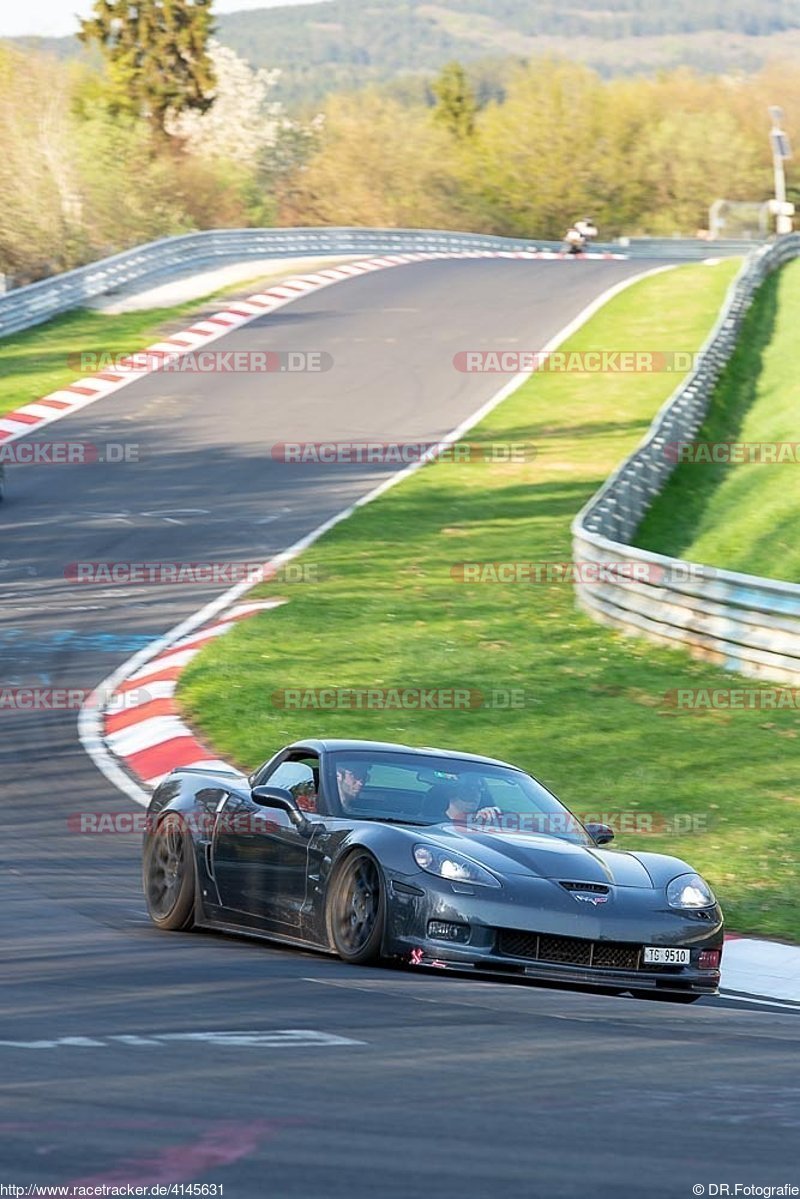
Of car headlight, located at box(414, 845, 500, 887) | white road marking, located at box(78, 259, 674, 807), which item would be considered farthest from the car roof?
white road marking, located at box(78, 259, 674, 807)

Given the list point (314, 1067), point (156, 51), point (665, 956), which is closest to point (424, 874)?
point (665, 956)

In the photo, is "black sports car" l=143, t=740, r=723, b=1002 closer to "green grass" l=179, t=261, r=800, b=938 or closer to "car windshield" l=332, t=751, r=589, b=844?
"car windshield" l=332, t=751, r=589, b=844

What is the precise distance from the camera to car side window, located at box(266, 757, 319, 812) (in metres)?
9.79

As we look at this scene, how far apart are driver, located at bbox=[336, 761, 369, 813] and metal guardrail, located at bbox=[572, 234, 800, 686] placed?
6.89 meters

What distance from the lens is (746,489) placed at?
26.5 meters

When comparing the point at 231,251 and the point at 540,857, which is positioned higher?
the point at 231,251

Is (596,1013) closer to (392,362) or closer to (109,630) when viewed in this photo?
(109,630)

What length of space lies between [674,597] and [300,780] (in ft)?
28.0

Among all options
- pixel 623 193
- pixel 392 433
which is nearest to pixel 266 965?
pixel 392 433

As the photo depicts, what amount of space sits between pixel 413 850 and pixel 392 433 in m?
23.0

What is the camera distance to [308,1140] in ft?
17.5

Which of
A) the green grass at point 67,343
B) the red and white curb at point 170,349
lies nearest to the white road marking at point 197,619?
the red and white curb at point 170,349

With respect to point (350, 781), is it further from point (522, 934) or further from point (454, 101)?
point (454, 101)

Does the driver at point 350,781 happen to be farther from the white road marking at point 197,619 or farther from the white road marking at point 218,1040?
the white road marking at point 197,619
